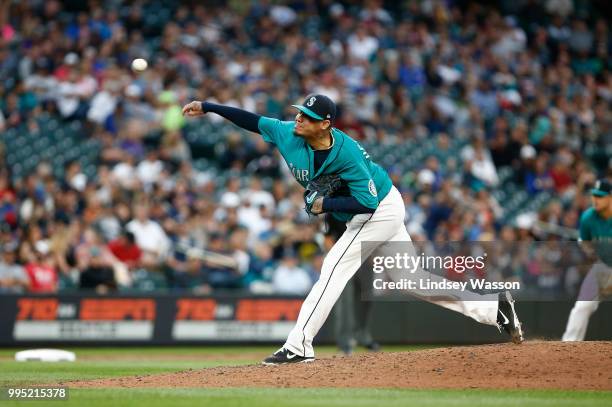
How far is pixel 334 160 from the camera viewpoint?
27.0ft

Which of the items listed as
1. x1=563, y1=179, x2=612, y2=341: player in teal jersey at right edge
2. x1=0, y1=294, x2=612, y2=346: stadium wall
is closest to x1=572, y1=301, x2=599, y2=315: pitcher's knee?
x1=563, y1=179, x2=612, y2=341: player in teal jersey at right edge

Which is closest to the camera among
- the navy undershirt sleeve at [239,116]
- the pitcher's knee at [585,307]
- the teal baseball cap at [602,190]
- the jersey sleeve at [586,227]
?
the navy undershirt sleeve at [239,116]

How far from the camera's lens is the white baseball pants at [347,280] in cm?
826

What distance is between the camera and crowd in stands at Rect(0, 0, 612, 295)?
16.0 meters

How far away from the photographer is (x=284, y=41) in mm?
21234

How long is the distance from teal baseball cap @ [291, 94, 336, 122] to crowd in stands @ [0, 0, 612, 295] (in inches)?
231

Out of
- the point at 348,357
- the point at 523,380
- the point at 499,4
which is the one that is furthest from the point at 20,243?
the point at 499,4

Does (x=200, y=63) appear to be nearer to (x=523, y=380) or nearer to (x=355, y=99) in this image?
(x=355, y=99)

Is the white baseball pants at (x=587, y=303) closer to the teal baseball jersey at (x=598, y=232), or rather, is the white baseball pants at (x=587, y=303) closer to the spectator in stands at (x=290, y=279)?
the teal baseball jersey at (x=598, y=232)

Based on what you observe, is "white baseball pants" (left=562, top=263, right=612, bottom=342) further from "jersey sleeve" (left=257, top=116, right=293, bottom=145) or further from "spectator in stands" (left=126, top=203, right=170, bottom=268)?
"spectator in stands" (left=126, top=203, right=170, bottom=268)

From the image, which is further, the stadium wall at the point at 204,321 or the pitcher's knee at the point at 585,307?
the stadium wall at the point at 204,321

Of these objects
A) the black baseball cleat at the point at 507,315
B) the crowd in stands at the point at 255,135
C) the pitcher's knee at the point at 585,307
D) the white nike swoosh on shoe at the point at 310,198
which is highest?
the crowd in stands at the point at 255,135

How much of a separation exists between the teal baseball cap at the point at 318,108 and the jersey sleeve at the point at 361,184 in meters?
0.46

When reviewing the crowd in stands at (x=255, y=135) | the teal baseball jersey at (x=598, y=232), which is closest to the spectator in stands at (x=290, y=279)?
the crowd in stands at (x=255, y=135)
